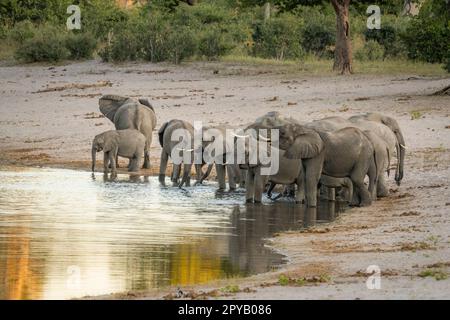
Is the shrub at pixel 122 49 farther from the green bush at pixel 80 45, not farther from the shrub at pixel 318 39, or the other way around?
the shrub at pixel 318 39

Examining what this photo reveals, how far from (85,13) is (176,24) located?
192 inches

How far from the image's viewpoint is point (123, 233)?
1319 centimetres

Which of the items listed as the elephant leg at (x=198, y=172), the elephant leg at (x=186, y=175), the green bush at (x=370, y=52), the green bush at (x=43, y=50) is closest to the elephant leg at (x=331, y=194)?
the elephant leg at (x=186, y=175)

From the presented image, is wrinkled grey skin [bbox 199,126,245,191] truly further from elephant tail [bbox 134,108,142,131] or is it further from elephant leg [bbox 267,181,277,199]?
elephant tail [bbox 134,108,142,131]

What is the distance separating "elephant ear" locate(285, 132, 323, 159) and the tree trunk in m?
17.2

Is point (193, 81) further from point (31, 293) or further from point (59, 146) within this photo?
point (31, 293)

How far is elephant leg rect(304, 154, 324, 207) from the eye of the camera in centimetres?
1570

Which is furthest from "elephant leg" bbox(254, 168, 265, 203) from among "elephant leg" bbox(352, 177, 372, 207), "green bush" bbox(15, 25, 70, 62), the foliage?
"green bush" bbox(15, 25, 70, 62)

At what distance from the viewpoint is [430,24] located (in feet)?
92.7

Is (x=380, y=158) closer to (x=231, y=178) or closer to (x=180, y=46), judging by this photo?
(x=231, y=178)

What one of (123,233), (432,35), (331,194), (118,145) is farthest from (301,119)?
(123,233)

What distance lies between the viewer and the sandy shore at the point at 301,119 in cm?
997

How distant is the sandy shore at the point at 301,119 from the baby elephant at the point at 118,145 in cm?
61
